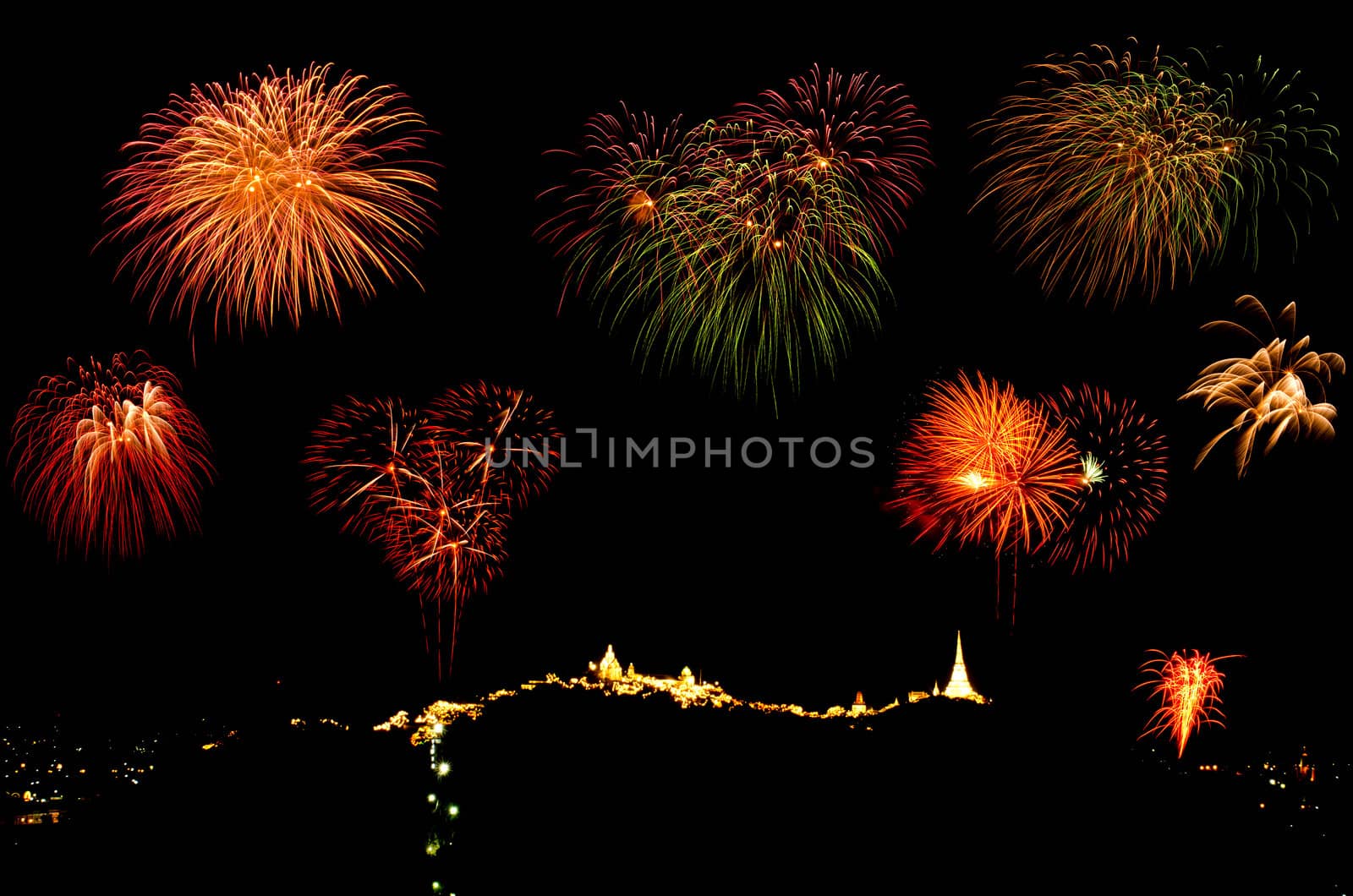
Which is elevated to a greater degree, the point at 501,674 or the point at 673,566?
the point at 673,566

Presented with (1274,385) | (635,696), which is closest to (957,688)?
(635,696)

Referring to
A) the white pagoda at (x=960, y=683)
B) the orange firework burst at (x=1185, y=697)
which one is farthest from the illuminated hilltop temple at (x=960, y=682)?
the orange firework burst at (x=1185, y=697)

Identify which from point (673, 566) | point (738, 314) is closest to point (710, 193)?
point (738, 314)

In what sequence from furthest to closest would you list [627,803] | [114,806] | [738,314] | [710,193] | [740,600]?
[740,600]
[738,314]
[710,193]
[627,803]
[114,806]

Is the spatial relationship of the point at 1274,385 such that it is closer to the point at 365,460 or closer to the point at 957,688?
the point at 957,688

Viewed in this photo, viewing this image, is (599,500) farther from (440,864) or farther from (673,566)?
(440,864)

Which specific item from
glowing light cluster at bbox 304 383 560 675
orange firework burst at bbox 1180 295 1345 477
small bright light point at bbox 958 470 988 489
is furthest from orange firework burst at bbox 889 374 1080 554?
glowing light cluster at bbox 304 383 560 675

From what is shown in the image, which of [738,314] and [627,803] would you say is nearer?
[627,803]
